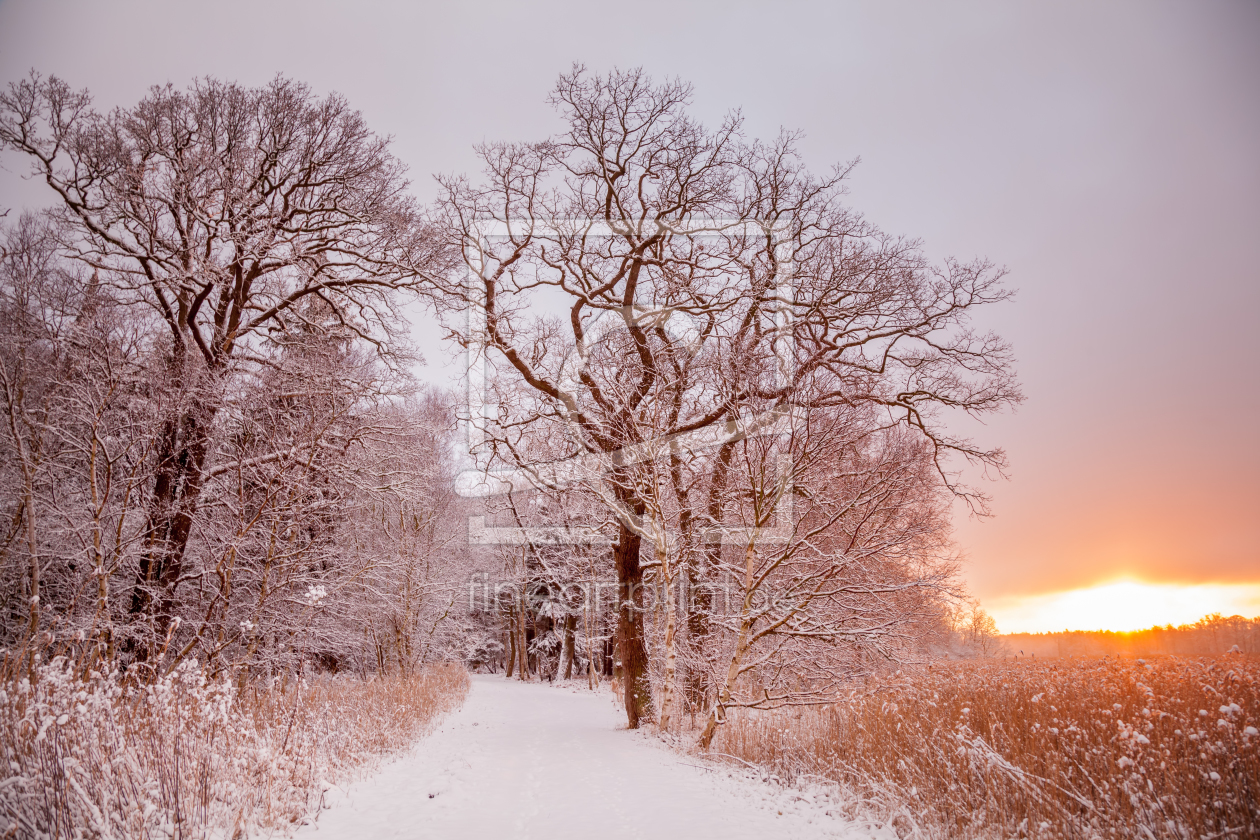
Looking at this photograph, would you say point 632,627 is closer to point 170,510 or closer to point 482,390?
point 482,390

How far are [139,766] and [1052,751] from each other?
21.9ft

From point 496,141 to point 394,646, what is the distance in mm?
17679

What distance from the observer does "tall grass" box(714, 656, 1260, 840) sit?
11.8 ft

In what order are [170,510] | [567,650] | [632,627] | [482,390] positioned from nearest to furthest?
[170,510], [632,627], [482,390], [567,650]

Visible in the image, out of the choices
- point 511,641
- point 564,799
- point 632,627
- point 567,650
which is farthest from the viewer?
point 511,641

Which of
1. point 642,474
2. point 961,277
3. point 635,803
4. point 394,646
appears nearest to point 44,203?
point 642,474

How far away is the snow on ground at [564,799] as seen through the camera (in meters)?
4.94

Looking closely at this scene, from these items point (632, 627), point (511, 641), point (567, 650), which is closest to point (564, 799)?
point (632, 627)

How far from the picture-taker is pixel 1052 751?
4.40m

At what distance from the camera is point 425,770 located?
7469 mm

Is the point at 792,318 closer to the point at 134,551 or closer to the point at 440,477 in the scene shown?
the point at 134,551

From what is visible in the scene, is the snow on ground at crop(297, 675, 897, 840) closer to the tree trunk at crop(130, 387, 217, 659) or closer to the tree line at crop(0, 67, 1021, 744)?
the tree line at crop(0, 67, 1021, 744)

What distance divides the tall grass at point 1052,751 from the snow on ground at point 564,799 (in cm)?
65

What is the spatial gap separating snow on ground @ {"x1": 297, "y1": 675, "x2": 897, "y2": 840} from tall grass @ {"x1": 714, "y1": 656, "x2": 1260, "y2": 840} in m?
0.65
